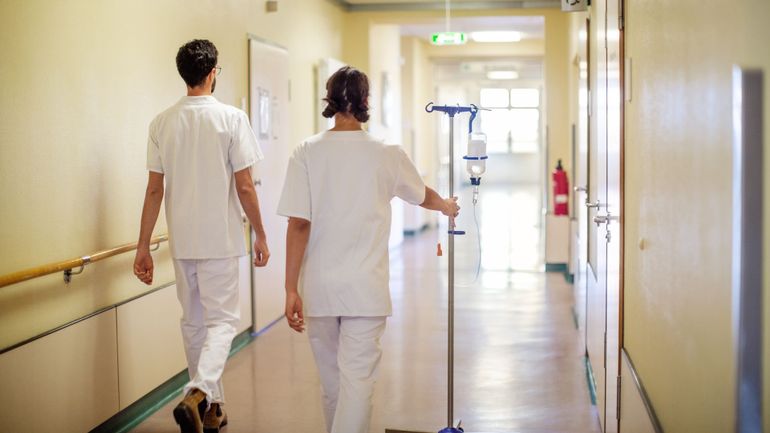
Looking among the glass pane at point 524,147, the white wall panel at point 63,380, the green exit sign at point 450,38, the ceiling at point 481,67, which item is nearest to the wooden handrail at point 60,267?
the white wall panel at point 63,380

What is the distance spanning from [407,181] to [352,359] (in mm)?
647

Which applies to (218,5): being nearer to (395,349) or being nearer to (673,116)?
(395,349)

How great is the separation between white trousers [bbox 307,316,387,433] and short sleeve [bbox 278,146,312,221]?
1.24 feet

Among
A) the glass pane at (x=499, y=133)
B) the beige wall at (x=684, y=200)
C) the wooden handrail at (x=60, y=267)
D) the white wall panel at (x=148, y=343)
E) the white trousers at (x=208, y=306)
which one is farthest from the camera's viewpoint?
the glass pane at (x=499, y=133)

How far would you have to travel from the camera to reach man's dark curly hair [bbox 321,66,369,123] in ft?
9.37

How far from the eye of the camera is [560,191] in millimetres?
8547

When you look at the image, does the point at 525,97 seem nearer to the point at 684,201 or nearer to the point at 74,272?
the point at 74,272

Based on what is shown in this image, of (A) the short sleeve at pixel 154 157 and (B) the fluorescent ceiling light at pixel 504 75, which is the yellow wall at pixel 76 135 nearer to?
(A) the short sleeve at pixel 154 157

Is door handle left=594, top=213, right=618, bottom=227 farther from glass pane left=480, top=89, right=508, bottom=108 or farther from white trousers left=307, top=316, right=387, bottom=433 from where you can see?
glass pane left=480, top=89, right=508, bottom=108

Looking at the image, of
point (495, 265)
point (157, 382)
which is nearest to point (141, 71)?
point (157, 382)

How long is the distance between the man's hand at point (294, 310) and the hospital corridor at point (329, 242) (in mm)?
11

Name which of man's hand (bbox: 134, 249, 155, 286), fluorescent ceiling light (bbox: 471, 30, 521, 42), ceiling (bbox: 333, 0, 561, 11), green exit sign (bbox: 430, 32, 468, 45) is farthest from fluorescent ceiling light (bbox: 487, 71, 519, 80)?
man's hand (bbox: 134, 249, 155, 286)

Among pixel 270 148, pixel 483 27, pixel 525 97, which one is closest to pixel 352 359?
pixel 270 148

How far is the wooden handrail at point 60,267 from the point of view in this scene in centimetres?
296
